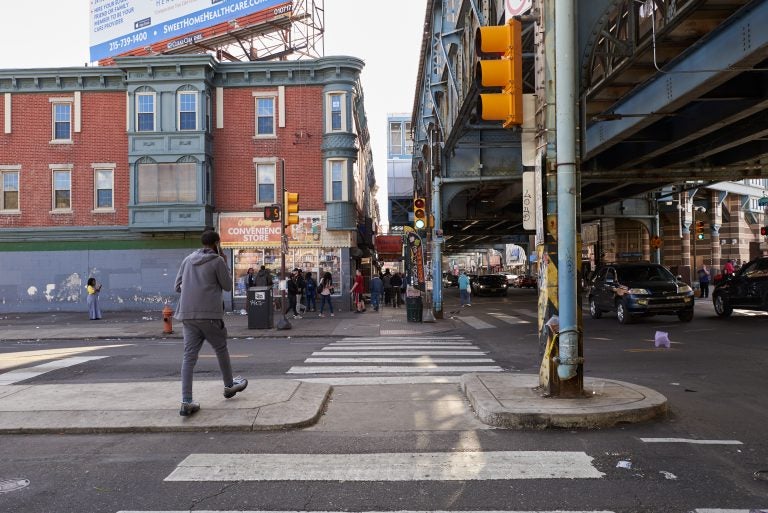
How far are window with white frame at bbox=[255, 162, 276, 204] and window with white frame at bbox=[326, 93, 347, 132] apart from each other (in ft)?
10.1

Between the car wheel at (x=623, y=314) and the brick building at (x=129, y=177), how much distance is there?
12.0 m

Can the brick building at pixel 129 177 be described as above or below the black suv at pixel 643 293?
above

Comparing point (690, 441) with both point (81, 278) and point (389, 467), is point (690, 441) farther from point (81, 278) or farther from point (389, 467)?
point (81, 278)

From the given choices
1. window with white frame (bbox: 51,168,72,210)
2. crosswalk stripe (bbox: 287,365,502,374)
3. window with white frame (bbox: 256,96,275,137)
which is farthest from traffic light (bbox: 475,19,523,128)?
window with white frame (bbox: 51,168,72,210)

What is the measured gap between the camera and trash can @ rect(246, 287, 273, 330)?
17234 mm

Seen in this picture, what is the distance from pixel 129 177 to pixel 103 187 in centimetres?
142

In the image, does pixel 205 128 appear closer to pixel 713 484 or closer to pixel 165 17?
pixel 165 17

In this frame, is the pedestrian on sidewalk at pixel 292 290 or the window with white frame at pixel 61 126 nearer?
the pedestrian on sidewalk at pixel 292 290

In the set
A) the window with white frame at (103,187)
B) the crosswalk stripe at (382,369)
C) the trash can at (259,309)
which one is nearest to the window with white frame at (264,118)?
the window with white frame at (103,187)

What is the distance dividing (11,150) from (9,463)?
84.3 feet

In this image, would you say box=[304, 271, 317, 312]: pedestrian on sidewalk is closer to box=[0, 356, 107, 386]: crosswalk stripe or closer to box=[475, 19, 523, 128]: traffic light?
box=[0, 356, 107, 386]: crosswalk stripe

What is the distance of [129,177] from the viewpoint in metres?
26.1

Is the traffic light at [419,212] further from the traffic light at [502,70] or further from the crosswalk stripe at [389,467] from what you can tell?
the crosswalk stripe at [389,467]

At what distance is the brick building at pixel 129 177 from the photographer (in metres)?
26.2
